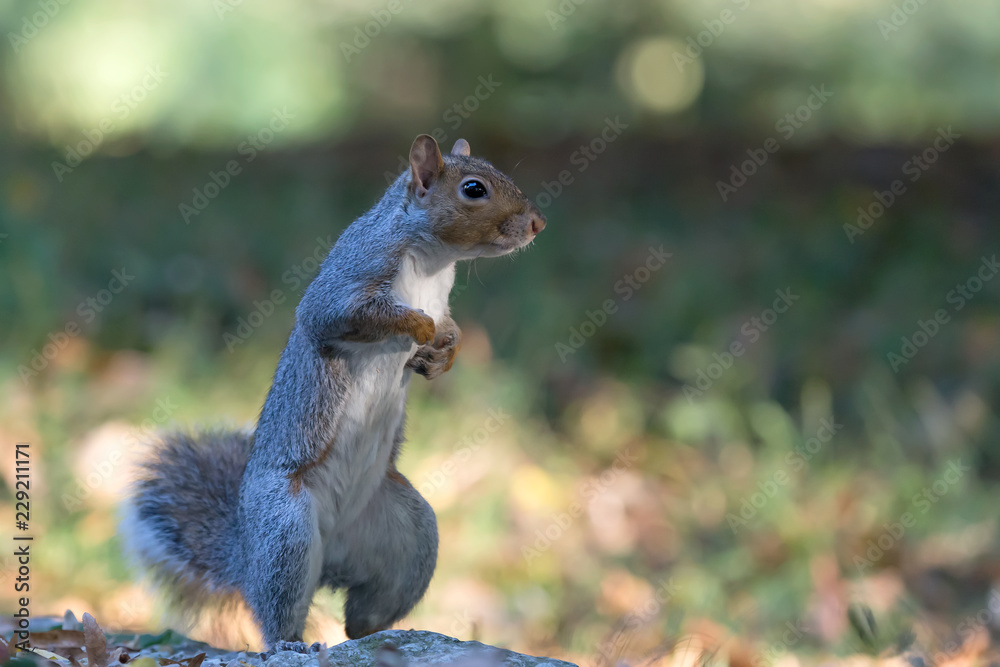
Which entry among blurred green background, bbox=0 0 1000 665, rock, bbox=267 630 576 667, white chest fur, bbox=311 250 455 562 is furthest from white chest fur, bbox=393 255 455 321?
blurred green background, bbox=0 0 1000 665

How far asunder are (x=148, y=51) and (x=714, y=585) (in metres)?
3.85

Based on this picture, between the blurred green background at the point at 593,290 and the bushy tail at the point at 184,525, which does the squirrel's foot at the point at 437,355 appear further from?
the blurred green background at the point at 593,290

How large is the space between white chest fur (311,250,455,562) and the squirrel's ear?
145 millimetres

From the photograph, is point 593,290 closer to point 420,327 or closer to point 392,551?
point 392,551

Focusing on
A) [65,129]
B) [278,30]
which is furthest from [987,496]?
[65,129]

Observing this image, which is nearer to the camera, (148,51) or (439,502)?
(439,502)

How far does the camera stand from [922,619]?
2.97 meters

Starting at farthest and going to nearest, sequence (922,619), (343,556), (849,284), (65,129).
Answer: (65,129) → (849,284) → (922,619) → (343,556)

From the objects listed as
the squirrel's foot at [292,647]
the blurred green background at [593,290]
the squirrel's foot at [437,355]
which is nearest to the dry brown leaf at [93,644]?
the squirrel's foot at [292,647]

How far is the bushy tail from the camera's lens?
93.2 inches

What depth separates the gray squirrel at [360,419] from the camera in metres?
2.06

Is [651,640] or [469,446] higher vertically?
[469,446]

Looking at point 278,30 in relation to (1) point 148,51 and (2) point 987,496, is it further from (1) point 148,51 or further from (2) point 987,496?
(2) point 987,496

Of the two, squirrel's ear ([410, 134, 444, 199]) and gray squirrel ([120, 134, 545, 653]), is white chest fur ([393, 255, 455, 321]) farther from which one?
squirrel's ear ([410, 134, 444, 199])
